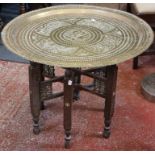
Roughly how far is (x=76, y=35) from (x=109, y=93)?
1.21 feet

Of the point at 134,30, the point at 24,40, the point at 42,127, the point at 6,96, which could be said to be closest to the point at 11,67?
the point at 6,96

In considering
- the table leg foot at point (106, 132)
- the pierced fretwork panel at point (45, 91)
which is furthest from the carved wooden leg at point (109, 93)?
the pierced fretwork panel at point (45, 91)

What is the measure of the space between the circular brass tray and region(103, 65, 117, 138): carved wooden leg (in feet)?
0.47

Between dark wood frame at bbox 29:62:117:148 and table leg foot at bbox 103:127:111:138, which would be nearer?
dark wood frame at bbox 29:62:117:148

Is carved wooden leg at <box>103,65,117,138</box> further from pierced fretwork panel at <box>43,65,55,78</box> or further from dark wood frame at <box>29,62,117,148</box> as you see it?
pierced fretwork panel at <box>43,65,55,78</box>

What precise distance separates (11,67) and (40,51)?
117 centimetres

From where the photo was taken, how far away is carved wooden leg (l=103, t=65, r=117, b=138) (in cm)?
189

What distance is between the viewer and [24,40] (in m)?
1.86

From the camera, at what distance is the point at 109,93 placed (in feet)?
6.53

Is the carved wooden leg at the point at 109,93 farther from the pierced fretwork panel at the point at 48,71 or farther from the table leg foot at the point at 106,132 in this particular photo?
the pierced fretwork panel at the point at 48,71

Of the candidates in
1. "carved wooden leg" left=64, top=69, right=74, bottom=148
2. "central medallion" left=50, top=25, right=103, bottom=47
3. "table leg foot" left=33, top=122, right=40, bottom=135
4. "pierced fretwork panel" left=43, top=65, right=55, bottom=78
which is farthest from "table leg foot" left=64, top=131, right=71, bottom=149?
"central medallion" left=50, top=25, right=103, bottom=47

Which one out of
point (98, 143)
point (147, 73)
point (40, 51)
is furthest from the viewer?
point (147, 73)

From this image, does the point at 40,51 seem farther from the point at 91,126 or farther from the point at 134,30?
the point at 91,126

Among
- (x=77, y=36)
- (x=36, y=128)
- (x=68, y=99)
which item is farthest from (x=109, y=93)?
(x=36, y=128)
